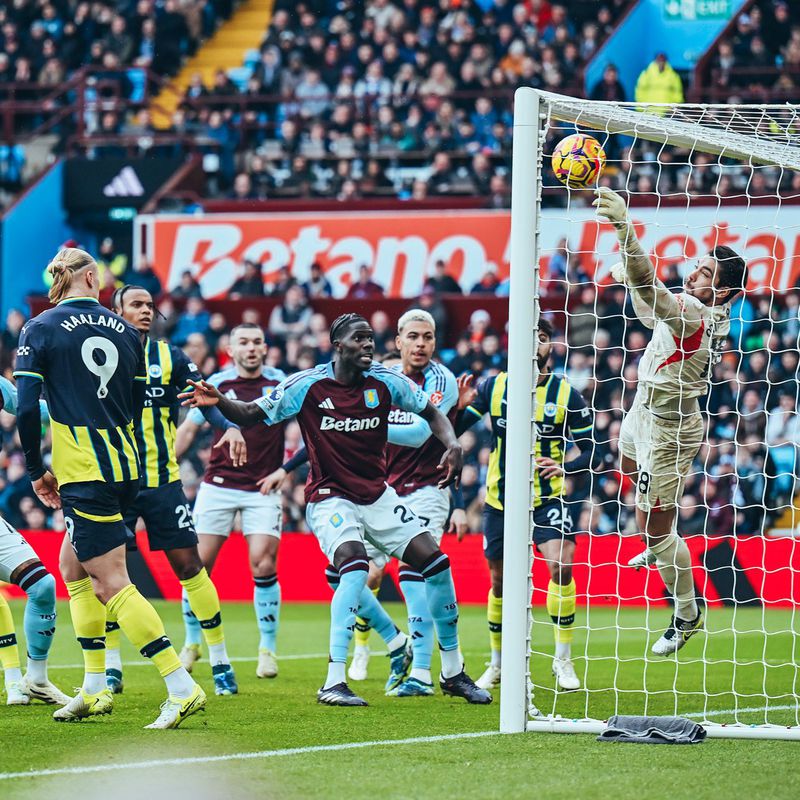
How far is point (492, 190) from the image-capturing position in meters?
20.8

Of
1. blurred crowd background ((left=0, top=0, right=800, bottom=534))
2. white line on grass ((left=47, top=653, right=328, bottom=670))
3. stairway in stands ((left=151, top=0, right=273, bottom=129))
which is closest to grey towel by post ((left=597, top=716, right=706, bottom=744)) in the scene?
white line on grass ((left=47, top=653, right=328, bottom=670))

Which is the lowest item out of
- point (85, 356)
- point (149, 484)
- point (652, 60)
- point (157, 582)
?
point (157, 582)

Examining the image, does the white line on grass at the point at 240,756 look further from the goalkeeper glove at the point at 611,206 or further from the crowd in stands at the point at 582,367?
the crowd in stands at the point at 582,367

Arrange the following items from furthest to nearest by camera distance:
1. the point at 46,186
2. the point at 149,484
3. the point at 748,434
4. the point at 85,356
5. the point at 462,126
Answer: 1. the point at 46,186
2. the point at 462,126
3. the point at 748,434
4. the point at 149,484
5. the point at 85,356

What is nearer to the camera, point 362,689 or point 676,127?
point 676,127

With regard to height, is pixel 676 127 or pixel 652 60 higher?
pixel 652 60

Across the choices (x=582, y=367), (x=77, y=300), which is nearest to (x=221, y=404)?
(x=77, y=300)

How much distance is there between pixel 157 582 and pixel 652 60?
12430mm

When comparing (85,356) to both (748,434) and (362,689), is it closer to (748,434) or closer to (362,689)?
(362,689)

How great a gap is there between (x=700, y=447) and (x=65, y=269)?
217 inches

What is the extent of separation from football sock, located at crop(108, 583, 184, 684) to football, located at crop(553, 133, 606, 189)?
3.21 m

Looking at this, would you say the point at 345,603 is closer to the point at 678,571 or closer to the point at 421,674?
the point at 421,674

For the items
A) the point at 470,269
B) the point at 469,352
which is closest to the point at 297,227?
the point at 470,269

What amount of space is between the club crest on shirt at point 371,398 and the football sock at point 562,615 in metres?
1.91
